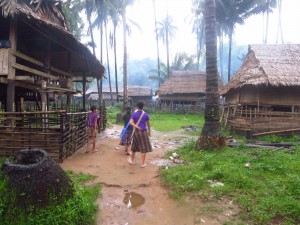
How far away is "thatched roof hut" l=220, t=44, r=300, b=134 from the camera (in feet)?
39.5

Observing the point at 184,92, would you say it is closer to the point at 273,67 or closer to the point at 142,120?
the point at 273,67

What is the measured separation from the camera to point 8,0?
21.0 feet

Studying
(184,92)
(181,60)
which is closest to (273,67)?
(184,92)

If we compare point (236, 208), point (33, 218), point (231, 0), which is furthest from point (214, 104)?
point (231, 0)

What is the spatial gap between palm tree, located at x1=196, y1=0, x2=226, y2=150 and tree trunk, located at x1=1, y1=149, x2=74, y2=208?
5087 mm

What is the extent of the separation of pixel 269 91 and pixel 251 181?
31.2 ft

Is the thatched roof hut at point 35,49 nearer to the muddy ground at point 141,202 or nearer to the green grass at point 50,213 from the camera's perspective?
the muddy ground at point 141,202

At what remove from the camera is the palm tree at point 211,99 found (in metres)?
8.24

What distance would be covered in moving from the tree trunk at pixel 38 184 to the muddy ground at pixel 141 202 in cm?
76

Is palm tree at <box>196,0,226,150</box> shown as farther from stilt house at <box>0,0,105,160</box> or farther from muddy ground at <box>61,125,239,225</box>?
stilt house at <box>0,0,105,160</box>

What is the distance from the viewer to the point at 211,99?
8.55 metres

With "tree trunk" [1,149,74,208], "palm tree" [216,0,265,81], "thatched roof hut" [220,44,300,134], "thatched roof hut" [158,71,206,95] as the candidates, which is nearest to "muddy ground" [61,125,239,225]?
"tree trunk" [1,149,74,208]

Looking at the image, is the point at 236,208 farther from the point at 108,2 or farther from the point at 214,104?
the point at 108,2

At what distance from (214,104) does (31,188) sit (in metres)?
6.18
